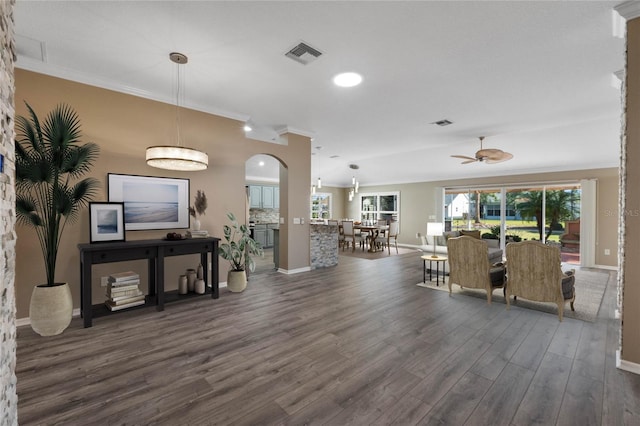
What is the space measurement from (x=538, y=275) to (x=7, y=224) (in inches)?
182

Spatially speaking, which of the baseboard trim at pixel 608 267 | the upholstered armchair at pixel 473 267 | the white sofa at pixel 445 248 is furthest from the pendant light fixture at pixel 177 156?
the baseboard trim at pixel 608 267

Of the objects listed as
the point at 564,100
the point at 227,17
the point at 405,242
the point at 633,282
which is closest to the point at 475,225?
the point at 405,242

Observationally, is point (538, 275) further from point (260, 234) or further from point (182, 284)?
point (260, 234)

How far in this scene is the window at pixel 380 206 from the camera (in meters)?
10.6

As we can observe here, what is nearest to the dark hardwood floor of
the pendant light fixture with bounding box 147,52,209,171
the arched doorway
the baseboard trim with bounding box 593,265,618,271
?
the pendant light fixture with bounding box 147,52,209,171

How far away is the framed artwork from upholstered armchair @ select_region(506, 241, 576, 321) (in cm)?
437

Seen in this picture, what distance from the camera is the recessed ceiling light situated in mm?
3266

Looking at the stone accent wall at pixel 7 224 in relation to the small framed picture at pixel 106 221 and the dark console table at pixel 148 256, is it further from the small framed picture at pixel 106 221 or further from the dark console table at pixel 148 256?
the small framed picture at pixel 106 221

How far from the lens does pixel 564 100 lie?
13.2 feet

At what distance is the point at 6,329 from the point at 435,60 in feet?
12.2

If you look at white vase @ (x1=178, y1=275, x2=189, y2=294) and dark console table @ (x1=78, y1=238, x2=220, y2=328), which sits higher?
dark console table @ (x1=78, y1=238, x2=220, y2=328)

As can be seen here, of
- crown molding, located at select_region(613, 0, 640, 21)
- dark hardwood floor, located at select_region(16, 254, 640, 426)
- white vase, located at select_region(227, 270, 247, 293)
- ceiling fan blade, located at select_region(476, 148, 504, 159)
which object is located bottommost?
dark hardwood floor, located at select_region(16, 254, 640, 426)

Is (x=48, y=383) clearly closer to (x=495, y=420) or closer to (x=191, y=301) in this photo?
(x=191, y=301)

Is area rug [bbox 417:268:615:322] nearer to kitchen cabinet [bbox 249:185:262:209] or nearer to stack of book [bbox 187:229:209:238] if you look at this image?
stack of book [bbox 187:229:209:238]
